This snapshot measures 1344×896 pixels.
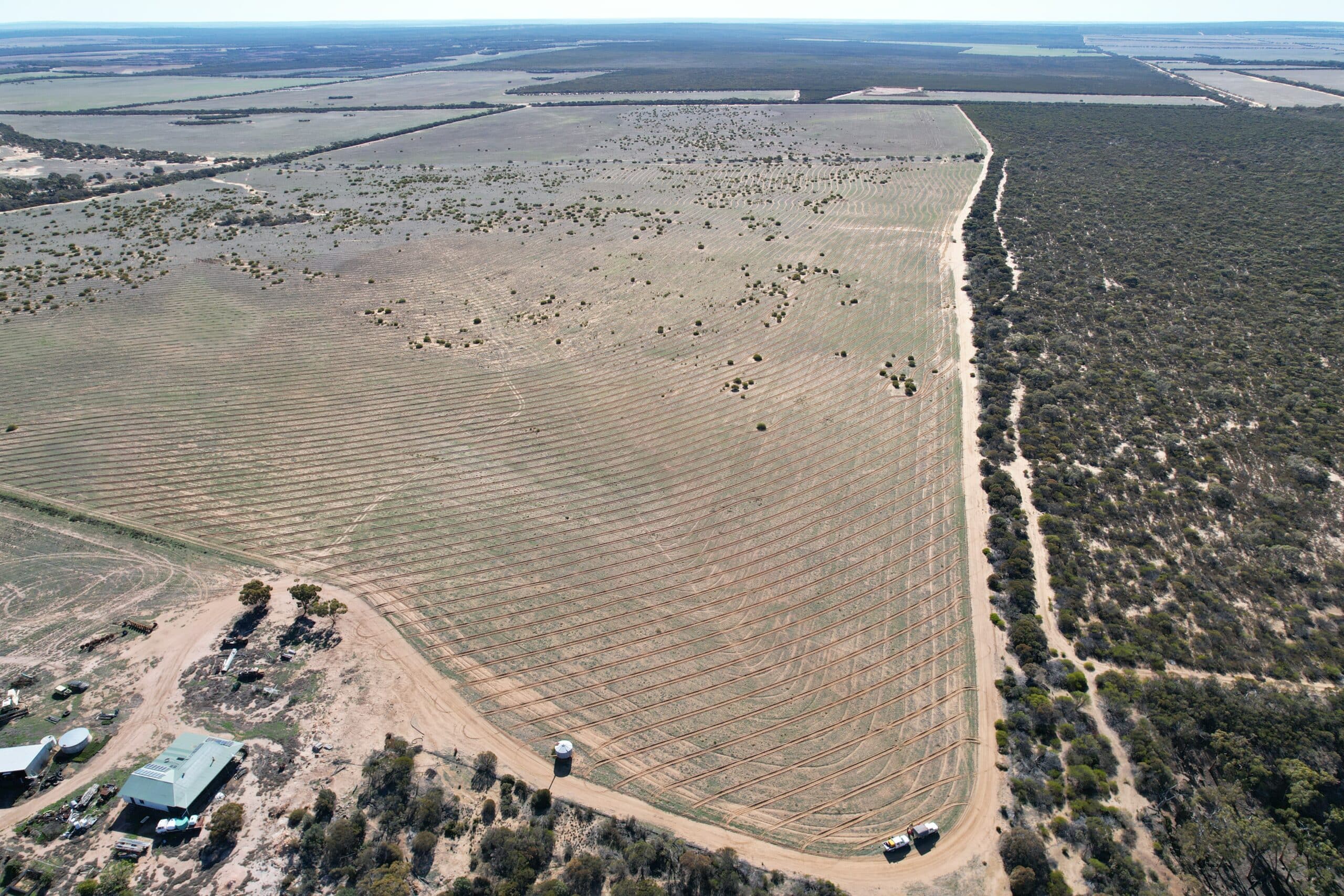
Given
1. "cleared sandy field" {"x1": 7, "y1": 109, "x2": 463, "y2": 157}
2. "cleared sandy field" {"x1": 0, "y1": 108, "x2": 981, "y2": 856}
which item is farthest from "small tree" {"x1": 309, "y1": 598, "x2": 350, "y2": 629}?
"cleared sandy field" {"x1": 7, "y1": 109, "x2": 463, "y2": 157}

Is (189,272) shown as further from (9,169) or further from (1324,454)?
(1324,454)

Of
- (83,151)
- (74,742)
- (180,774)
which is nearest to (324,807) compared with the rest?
(180,774)

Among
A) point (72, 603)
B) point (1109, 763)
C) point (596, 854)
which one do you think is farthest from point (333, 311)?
point (1109, 763)

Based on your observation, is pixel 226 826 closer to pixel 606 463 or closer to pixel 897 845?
pixel 897 845

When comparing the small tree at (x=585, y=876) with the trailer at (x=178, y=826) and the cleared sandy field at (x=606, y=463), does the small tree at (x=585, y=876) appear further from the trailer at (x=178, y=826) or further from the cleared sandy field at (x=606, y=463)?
the trailer at (x=178, y=826)

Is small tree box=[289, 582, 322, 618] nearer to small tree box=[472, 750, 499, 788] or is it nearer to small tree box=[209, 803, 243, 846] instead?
small tree box=[209, 803, 243, 846]
